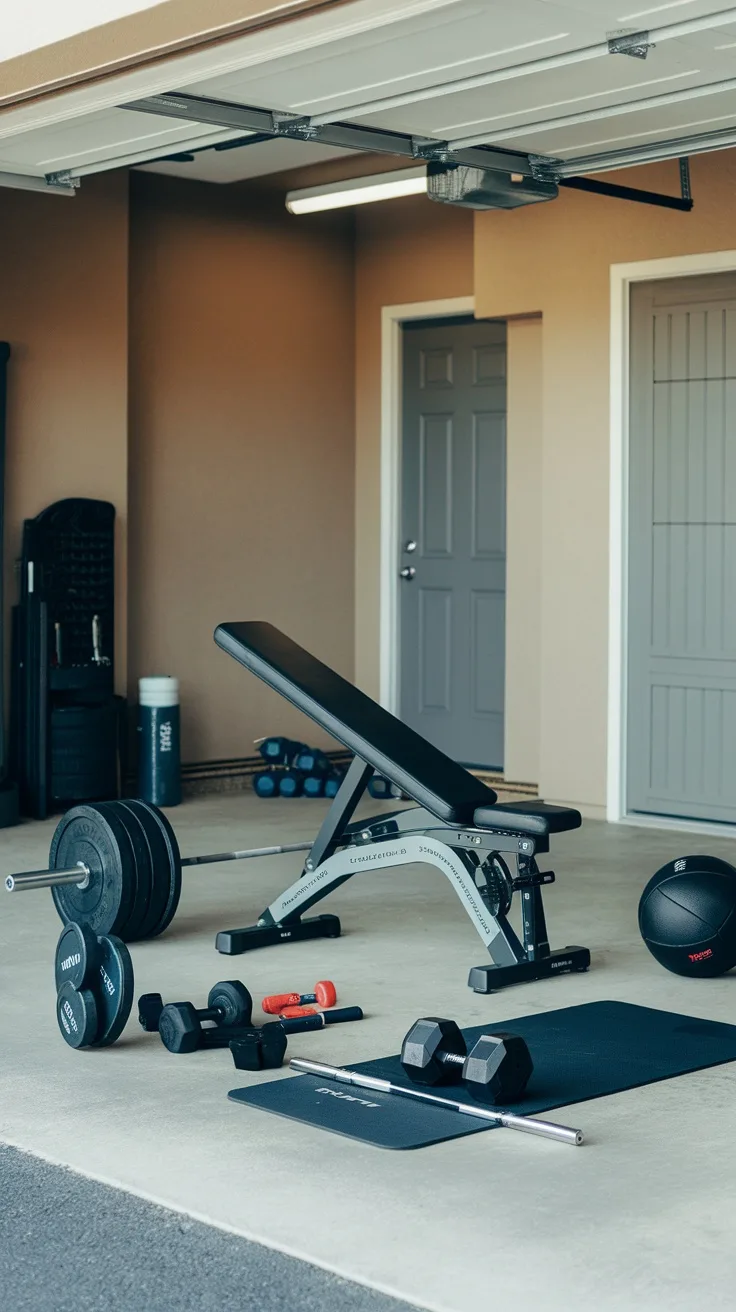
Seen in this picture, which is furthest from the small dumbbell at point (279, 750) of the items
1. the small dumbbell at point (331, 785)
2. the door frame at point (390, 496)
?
the door frame at point (390, 496)

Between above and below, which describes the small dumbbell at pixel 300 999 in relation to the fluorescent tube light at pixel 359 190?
below

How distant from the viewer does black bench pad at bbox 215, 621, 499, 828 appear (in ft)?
15.9

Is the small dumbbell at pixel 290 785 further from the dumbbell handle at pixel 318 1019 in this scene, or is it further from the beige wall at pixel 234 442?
the dumbbell handle at pixel 318 1019

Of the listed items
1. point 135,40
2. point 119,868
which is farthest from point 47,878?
point 135,40

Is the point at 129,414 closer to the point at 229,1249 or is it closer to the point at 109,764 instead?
the point at 109,764

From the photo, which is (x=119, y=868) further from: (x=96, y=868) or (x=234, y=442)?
(x=234, y=442)

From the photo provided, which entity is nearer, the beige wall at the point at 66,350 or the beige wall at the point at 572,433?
the beige wall at the point at 572,433

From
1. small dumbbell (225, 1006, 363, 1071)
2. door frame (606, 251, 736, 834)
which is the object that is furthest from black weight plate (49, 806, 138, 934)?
door frame (606, 251, 736, 834)

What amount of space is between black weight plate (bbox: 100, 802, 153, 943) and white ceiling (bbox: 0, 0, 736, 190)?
2.17 metres

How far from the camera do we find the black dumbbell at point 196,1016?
13.4ft

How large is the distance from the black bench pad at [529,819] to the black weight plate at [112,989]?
118 centimetres

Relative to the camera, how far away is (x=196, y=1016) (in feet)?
13.5

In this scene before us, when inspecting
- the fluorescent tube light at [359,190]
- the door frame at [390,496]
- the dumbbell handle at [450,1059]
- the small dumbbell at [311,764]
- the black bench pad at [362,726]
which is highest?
the fluorescent tube light at [359,190]

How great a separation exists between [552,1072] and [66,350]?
16.8 ft
